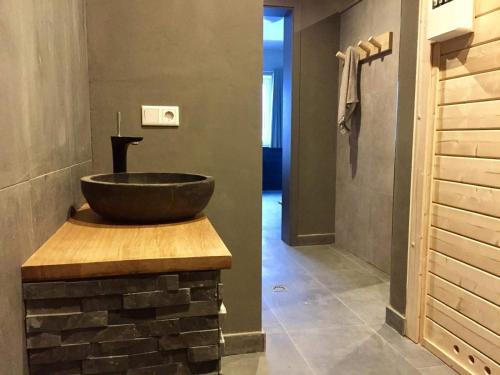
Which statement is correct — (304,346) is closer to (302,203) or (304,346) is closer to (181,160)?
(181,160)

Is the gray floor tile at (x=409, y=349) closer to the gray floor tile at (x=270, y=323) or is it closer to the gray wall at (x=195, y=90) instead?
the gray floor tile at (x=270, y=323)

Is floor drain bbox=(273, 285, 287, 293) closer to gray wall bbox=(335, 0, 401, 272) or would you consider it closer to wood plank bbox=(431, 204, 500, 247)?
gray wall bbox=(335, 0, 401, 272)

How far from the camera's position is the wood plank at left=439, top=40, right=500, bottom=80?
176 cm

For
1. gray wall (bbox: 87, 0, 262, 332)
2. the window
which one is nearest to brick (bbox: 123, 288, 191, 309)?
gray wall (bbox: 87, 0, 262, 332)

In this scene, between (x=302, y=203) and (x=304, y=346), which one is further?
(x=302, y=203)

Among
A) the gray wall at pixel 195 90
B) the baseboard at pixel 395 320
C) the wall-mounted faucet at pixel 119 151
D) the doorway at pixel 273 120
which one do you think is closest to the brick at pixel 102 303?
the wall-mounted faucet at pixel 119 151

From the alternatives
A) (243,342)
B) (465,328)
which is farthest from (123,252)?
(465,328)

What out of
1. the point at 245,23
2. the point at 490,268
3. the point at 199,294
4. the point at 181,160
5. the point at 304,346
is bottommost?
the point at 304,346

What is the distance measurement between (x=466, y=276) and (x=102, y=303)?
1.67 metres

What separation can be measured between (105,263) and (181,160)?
114 cm

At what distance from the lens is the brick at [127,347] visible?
91 cm

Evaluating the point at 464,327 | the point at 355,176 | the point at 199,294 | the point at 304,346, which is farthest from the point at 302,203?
the point at 199,294

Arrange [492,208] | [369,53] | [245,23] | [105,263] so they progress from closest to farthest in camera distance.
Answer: [105,263]
[492,208]
[245,23]
[369,53]

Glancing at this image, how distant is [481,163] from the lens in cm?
185
